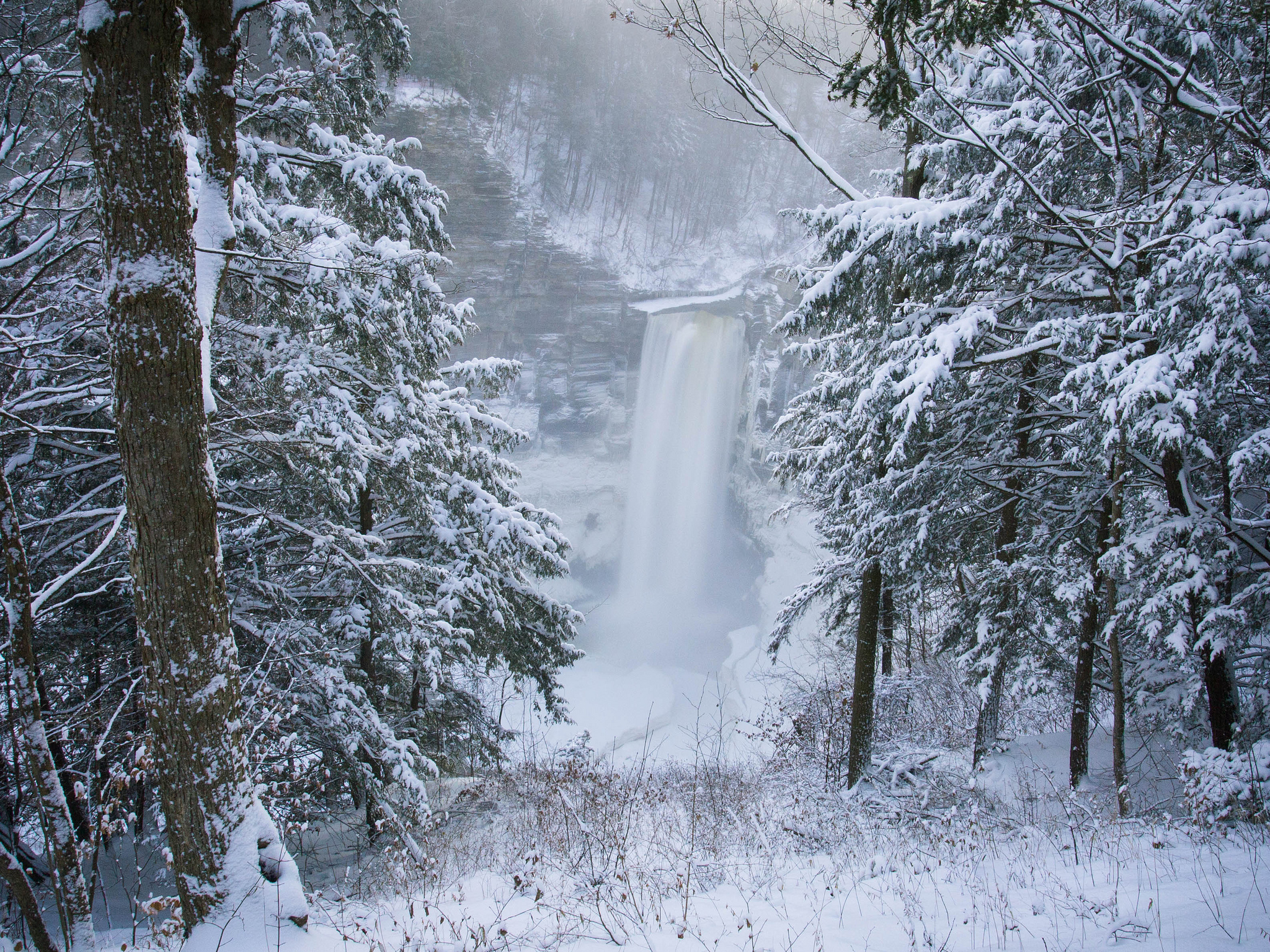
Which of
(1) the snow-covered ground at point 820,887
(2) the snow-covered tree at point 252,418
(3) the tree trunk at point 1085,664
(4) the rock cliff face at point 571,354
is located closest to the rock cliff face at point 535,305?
(4) the rock cliff face at point 571,354

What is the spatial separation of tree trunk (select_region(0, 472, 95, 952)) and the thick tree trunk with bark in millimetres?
528

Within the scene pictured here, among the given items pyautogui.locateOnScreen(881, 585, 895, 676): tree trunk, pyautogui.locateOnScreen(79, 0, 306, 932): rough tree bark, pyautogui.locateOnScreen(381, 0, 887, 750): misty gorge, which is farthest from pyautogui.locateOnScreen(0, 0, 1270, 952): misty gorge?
pyautogui.locateOnScreen(381, 0, 887, 750): misty gorge

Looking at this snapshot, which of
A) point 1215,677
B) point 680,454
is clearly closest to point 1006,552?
point 1215,677

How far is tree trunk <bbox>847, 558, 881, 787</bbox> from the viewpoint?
6.62m

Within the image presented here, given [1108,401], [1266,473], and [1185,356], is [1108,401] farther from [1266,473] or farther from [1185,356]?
[1266,473]

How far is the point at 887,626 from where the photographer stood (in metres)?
9.82

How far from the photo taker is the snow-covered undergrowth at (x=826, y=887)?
2383mm

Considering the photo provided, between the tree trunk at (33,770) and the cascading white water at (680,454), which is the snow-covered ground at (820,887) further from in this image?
the cascading white water at (680,454)

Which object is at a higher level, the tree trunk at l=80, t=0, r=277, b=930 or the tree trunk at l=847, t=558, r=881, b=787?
the tree trunk at l=80, t=0, r=277, b=930

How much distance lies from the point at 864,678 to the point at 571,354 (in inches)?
1087

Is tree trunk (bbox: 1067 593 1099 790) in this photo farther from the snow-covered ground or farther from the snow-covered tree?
the snow-covered tree

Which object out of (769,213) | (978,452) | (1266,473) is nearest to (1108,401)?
(1266,473)

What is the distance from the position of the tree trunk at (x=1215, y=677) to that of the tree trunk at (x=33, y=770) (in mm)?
6792

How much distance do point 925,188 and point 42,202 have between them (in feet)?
28.3
